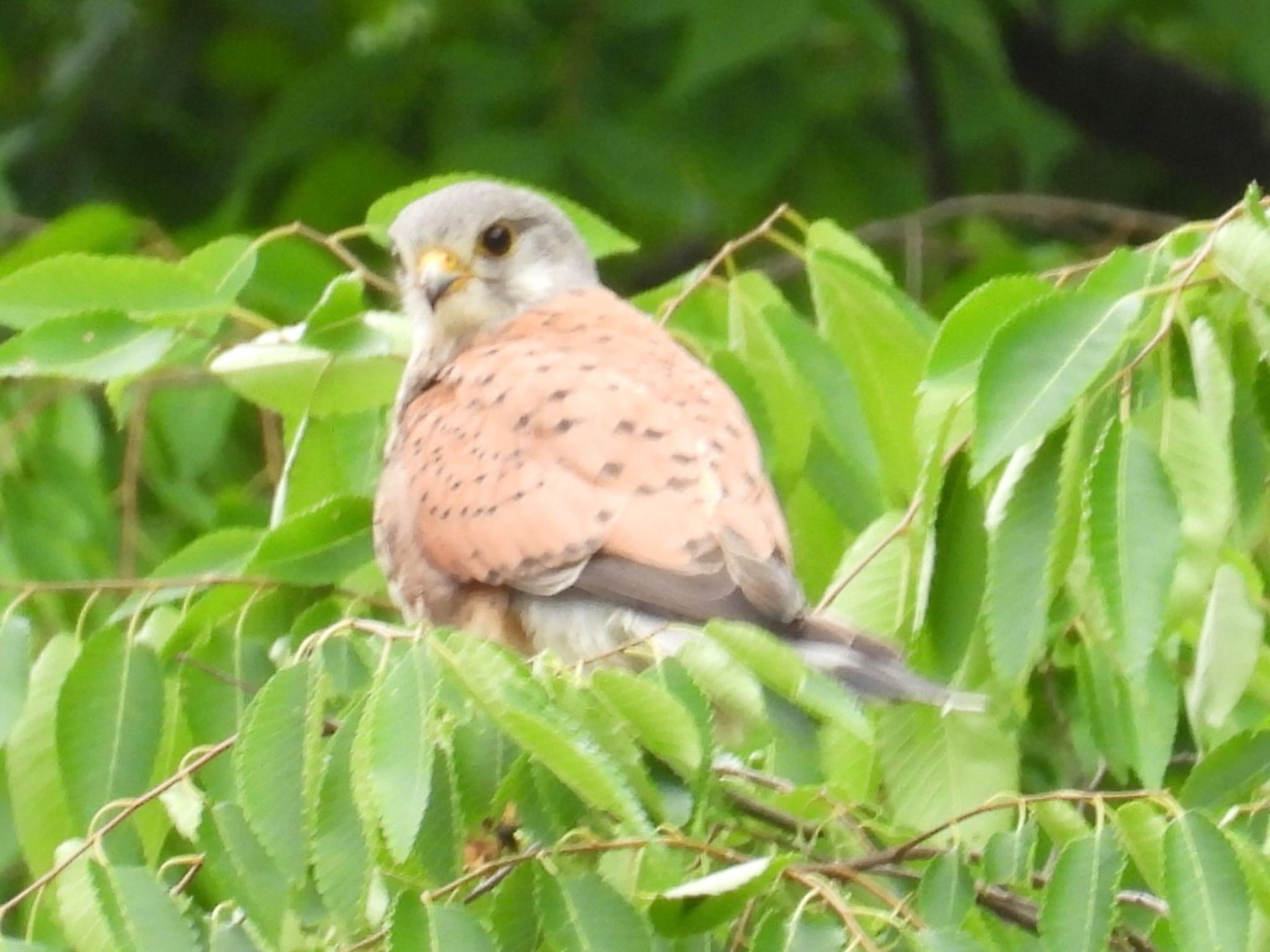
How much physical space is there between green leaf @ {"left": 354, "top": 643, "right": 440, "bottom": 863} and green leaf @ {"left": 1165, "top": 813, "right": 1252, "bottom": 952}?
61cm

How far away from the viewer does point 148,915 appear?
196 cm

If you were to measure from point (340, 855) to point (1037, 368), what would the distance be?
2.48 ft

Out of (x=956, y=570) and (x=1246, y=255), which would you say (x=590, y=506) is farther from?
(x=1246, y=255)

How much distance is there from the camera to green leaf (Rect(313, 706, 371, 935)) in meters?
1.90

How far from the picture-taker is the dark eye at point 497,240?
3.59 m

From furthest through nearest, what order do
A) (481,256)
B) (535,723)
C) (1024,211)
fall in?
(1024,211), (481,256), (535,723)

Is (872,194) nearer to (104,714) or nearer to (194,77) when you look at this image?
(194,77)

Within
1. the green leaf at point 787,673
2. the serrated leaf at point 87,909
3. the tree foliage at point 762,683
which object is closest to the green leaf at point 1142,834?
the tree foliage at point 762,683

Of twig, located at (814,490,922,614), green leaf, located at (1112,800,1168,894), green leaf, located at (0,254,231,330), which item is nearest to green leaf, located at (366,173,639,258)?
green leaf, located at (0,254,231,330)

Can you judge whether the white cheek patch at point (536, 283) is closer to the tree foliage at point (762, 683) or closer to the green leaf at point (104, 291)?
the tree foliage at point (762, 683)

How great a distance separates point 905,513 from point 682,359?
51cm

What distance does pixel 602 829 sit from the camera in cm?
202

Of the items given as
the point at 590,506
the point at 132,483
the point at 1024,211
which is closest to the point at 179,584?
the point at 590,506

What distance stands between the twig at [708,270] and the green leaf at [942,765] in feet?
2.21
